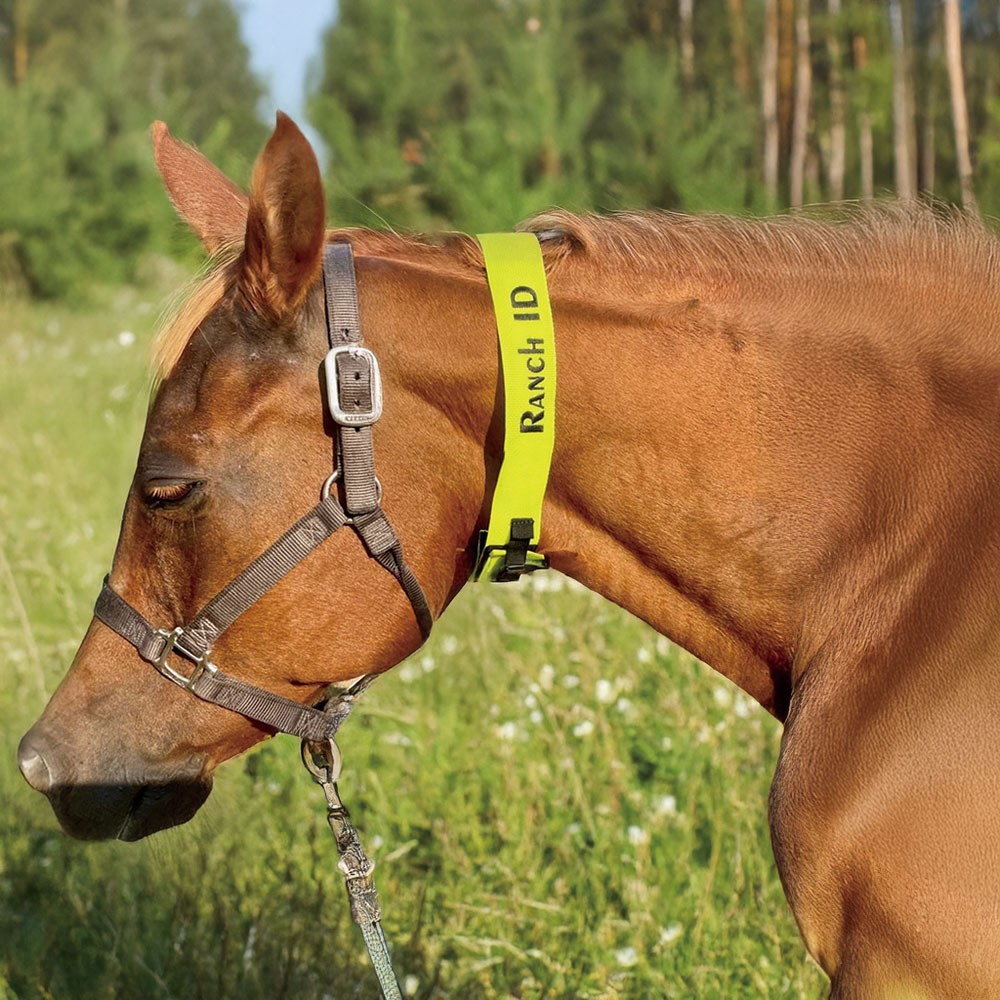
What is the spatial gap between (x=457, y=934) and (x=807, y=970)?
0.98 m

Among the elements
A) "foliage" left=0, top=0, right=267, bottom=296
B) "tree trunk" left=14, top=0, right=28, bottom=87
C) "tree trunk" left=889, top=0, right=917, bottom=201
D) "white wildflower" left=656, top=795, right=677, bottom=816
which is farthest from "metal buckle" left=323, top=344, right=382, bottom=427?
"tree trunk" left=14, top=0, right=28, bottom=87

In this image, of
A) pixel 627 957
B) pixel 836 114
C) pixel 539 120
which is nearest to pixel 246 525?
pixel 627 957

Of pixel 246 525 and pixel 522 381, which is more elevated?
pixel 522 381

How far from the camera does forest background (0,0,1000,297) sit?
71.8ft

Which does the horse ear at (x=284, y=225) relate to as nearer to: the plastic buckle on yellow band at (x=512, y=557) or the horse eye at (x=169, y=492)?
the horse eye at (x=169, y=492)

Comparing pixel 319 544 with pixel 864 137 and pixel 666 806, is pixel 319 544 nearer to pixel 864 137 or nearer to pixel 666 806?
pixel 666 806

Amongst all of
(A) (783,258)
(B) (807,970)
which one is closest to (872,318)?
(A) (783,258)

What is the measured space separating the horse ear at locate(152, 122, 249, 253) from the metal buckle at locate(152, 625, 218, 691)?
2.48ft

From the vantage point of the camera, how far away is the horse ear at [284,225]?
1.96 m

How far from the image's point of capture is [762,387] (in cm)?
222

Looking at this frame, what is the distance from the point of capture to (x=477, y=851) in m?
4.02

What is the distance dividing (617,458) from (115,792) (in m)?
1.11

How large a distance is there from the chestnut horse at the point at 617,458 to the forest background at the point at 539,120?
15314mm

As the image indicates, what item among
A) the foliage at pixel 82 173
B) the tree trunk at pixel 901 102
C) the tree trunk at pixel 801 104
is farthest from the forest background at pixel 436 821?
the tree trunk at pixel 801 104
